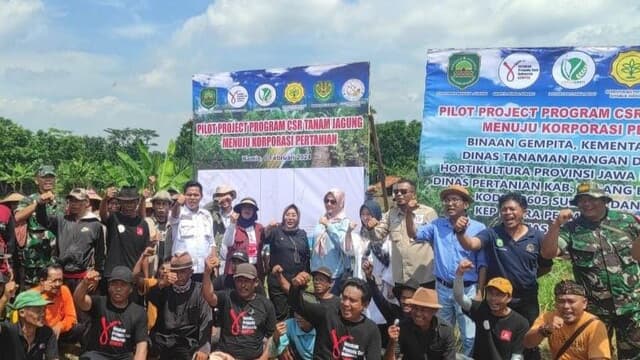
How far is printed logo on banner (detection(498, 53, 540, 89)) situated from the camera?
6215 mm

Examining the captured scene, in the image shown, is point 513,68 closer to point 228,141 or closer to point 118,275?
point 228,141

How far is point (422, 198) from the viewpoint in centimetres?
670

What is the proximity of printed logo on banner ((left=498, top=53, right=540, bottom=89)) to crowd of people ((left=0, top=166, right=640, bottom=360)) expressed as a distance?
1518mm

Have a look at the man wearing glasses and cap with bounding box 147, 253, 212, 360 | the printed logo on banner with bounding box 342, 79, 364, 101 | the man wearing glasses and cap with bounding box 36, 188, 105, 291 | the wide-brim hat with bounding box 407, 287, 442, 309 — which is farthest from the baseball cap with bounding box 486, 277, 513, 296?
the man wearing glasses and cap with bounding box 36, 188, 105, 291

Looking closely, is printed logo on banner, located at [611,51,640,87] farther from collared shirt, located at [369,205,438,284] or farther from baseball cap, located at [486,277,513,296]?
baseball cap, located at [486,277,513,296]

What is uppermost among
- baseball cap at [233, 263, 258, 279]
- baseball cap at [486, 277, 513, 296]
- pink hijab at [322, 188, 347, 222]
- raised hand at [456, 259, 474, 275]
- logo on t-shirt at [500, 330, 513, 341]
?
pink hijab at [322, 188, 347, 222]

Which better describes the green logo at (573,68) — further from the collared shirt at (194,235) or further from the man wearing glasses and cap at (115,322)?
the man wearing glasses and cap at (115,322)

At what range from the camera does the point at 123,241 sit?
591 centimetres

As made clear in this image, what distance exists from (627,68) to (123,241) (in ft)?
17.0

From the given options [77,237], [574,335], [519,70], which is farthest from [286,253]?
[519,70]

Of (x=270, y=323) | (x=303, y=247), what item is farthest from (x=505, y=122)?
(x=270, y=323)

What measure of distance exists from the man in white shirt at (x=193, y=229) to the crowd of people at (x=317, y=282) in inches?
0.6

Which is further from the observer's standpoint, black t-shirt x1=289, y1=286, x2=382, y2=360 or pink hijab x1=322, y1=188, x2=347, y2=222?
pink hijab x1=322, y1=188, x2=347, y2=222

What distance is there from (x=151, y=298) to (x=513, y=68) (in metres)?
4.24
